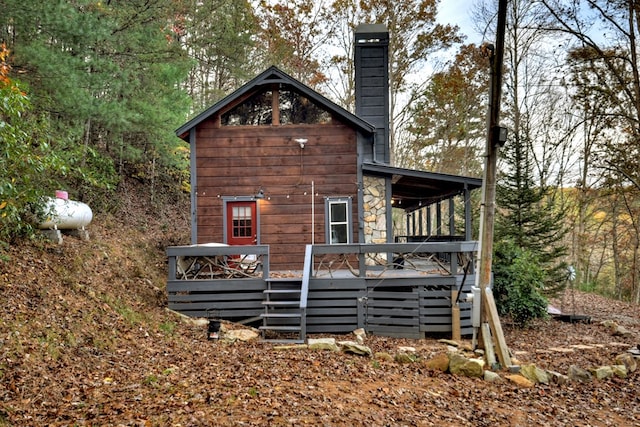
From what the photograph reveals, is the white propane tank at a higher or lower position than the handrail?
higher

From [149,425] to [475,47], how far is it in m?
23.2

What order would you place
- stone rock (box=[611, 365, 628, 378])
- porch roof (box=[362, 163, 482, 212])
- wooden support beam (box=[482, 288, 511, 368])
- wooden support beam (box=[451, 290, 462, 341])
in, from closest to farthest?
wooden support beam (box=[482, 288, 511, 368])
stone rock (box=[611, 365, 628, 378])
wooden support beam (box=[451, 290, 462, 341])
porch roof (box=[362, 163, 482, 212])

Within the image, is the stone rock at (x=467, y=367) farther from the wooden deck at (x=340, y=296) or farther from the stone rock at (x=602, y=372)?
the wooden deck at (x=340, y=296)

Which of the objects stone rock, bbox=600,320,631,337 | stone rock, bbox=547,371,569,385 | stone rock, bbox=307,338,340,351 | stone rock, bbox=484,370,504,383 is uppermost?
stone rock, bbox=307,338,340,351

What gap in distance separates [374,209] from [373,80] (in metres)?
4.28

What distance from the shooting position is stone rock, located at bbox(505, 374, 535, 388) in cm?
647

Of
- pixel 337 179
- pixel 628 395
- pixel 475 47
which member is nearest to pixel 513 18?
pixel 475 47

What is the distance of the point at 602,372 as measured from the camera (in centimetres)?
719

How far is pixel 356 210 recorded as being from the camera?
468 inches

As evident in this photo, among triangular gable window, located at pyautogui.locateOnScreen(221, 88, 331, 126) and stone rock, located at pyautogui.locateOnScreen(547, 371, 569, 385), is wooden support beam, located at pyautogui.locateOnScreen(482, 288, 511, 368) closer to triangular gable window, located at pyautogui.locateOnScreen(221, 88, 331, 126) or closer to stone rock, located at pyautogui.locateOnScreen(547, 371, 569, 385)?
stone rock, located at pyautogui.locateOnScreen(547, 371, 569, 385)

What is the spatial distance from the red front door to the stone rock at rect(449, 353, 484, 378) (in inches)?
258

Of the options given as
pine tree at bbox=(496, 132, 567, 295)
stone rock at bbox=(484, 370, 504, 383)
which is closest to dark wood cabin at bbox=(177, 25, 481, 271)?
pine tree at bbox=(496, 132, 567, 295)

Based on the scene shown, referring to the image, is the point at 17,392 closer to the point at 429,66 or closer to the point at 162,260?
the point at 162,260

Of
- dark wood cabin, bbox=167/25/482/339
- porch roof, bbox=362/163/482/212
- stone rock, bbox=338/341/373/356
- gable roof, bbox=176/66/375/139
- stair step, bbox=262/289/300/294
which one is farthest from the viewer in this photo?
dark wood cabin, bbox=167/25/482/339
